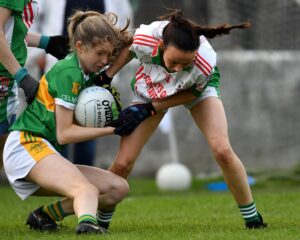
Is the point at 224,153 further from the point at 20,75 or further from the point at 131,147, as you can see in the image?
the point at 20,75

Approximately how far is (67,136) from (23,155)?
1.08 ft

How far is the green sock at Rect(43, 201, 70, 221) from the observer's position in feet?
21.0

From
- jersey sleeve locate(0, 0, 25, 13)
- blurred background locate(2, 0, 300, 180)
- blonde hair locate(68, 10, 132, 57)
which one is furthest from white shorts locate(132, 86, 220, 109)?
blurred background locate(2, 0, 300, 180)

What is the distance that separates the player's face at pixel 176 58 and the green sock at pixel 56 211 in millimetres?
1193

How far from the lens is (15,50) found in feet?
21.8

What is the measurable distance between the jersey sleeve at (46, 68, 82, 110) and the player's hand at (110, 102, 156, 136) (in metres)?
0.35

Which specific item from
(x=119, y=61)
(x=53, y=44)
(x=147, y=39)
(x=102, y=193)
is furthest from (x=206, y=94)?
(x=53, y=44)

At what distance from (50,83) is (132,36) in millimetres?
746

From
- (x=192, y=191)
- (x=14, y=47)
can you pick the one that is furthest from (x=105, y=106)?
(x=192, y=191)

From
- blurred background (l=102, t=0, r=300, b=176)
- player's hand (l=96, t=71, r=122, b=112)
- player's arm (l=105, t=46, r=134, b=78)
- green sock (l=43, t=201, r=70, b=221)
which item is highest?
player's arm (l=105, t=46, r=134, b=78)

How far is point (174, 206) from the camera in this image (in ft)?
28.4

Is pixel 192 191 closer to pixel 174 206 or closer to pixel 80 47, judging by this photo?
pixel 174 206

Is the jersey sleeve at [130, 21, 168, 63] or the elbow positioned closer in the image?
the elbow

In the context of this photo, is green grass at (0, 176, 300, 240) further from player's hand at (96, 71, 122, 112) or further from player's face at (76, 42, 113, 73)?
player's face at (76, 42, 113, 73)
